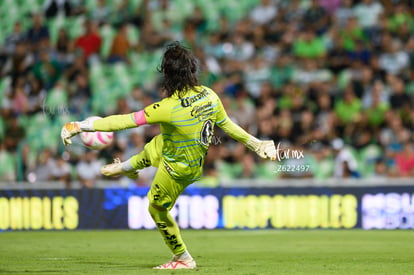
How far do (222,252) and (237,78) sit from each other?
819 cm

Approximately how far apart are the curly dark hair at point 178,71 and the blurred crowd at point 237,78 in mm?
7348

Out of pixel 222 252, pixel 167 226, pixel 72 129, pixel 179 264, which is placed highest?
pixel 72 129

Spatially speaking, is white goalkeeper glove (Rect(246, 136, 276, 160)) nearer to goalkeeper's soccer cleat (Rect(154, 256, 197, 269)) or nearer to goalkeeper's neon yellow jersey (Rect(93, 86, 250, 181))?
goalkeeper's neon yellow jersey (Rect(93, 86, 250, 181))

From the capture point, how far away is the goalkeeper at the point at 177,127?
30.4 ft

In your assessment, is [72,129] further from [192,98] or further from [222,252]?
[222,252]

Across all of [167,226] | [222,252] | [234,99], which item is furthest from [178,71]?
[234,99]

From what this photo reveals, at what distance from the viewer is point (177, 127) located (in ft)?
30.9

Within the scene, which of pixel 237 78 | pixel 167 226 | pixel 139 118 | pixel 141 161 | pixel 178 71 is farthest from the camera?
pixel 237 78

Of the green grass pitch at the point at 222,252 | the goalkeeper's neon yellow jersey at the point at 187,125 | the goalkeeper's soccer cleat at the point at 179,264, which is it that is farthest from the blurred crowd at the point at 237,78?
the goalkeeper's neon yellow jersey at the point at 187,125

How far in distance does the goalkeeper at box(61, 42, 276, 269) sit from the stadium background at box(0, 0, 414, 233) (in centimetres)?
619

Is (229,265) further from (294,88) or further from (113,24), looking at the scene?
(113,24)

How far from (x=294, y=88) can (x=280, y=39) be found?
2.18m

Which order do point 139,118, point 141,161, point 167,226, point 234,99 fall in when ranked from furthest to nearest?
point 234,99 < point 141,161 < point 167,226 < point 139,118

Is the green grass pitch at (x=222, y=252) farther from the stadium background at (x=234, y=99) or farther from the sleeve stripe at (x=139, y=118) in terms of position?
the sleeve stripe at (x=139, y=118)
